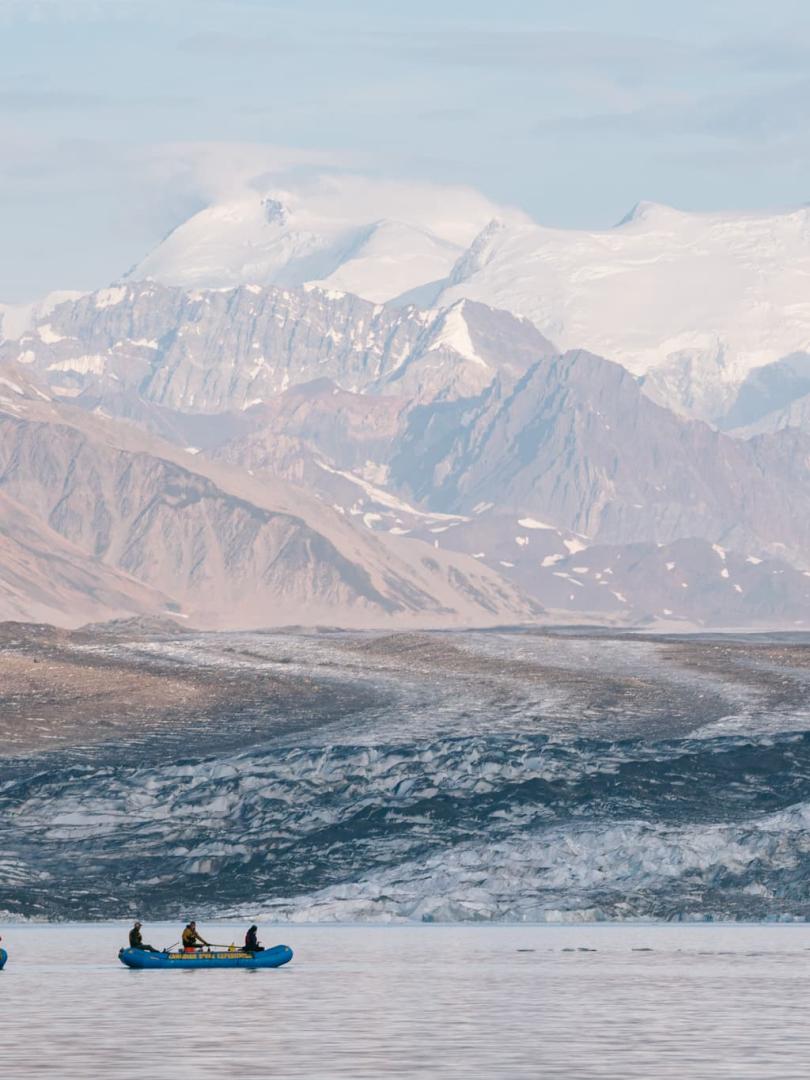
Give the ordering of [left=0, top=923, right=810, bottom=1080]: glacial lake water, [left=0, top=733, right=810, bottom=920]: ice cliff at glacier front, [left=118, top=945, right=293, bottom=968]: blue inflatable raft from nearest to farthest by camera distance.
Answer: [left=0, top=923, right=810, bottom=1080]: glacial lake water → [left=118, top=945, right=293, bottom=968]: blue inflatable raft → [left=0, top=733, right=810, bottom=920]: ice cliff at glacier front

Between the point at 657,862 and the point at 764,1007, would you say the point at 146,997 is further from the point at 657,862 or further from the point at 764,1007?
the point at 657,862

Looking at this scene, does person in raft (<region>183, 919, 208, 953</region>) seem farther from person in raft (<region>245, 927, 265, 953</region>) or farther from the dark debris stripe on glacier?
the dark debris stripe on glacier

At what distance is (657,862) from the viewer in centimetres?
16425

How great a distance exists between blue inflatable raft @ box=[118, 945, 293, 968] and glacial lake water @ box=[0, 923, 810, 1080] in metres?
0.89

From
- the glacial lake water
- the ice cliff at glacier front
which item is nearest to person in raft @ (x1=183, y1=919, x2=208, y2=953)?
the glacial lake water

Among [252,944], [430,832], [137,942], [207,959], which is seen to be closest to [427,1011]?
[207,959]

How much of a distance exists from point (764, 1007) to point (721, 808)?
91.5 m

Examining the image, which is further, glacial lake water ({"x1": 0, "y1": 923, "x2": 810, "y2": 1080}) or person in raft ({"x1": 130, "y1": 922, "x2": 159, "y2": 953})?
person in raft ({"x1": 130, "y1": 922, "x2": 159, "y2": 953})

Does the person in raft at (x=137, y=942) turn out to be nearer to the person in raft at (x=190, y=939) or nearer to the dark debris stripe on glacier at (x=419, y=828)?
the person in raft at (x=190, y=939)

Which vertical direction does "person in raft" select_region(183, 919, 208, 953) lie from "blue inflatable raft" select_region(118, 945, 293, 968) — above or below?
above

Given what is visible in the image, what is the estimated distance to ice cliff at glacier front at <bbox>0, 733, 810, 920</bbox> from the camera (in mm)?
161125

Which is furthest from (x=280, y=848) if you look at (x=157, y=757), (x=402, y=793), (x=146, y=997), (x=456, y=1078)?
(x=456, y=1078)

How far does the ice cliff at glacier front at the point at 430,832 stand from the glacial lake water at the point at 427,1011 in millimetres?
17620

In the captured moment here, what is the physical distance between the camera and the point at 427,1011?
89375 millimetres
